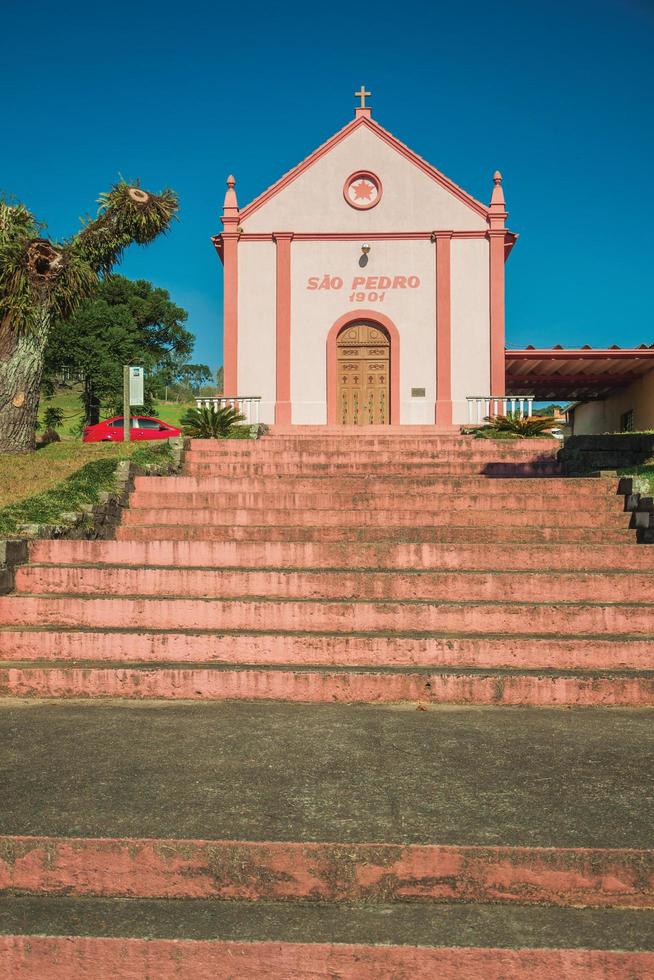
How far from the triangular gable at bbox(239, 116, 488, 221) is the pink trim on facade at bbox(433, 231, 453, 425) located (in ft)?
3.69

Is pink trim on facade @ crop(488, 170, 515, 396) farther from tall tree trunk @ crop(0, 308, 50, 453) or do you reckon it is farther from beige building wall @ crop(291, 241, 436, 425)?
tall tree trunk @ crop(0, 308, 50, 453)

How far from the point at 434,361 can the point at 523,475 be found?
29.2 feet

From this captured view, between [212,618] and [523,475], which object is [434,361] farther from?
[212,618]

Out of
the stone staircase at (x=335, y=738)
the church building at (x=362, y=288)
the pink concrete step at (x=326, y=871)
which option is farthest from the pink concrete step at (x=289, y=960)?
the church building at (x=362, y=288)

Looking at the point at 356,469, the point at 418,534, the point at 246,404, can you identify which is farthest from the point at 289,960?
the point at 246,404

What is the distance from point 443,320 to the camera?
17688mm

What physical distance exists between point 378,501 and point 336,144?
13.8 m

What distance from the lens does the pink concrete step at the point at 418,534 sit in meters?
6.42

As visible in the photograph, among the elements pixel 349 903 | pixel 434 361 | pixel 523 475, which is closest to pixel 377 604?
pixel 349 903

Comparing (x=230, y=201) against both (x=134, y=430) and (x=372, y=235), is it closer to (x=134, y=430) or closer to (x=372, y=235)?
(x=372, y=235)

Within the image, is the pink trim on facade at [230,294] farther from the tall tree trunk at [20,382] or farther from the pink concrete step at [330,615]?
the pink concrete step at [330,615]

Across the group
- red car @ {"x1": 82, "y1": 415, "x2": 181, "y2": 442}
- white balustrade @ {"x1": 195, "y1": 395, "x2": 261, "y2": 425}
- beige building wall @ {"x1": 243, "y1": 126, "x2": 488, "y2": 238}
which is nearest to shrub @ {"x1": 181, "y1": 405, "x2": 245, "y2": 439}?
white balustrade @ {"x1": 195, "y1": 395, "x2": 261, "y2": 425}

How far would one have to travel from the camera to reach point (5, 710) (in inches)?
168

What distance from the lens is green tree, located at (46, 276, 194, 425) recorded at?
1419 inches
